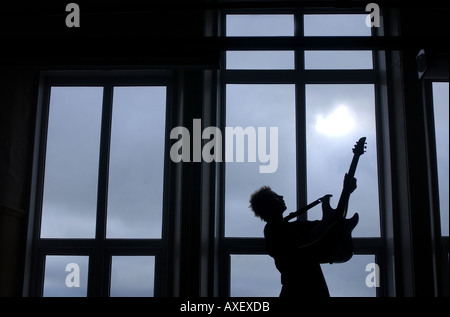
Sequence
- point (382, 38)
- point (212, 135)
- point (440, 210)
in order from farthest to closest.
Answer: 1. point (212, 135)
2. point (440, 210)
3. point (382, 38)

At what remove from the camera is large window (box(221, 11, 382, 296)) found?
5.49 m

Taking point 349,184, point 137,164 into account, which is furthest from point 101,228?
point 349,184

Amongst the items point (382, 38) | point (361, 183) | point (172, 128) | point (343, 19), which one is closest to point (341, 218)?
point (382, 38)

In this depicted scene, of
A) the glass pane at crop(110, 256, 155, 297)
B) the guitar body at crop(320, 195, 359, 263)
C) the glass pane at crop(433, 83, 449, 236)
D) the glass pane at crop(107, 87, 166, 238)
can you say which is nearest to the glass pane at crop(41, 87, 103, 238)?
the glass pane at crop(107, 87, 166, 238)

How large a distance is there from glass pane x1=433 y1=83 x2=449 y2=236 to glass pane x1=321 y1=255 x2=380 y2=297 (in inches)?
32.6

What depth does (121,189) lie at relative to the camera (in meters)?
5.72

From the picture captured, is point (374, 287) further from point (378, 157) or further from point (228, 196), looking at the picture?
point (228, 196)

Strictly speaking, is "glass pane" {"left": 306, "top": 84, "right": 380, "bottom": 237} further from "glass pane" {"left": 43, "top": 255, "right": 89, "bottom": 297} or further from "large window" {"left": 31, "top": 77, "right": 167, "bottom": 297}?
"glass pane" {"left": 43, "top": 255, "right": 89, "bottom": 297}

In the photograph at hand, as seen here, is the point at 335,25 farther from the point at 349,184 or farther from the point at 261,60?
the point at 349,184

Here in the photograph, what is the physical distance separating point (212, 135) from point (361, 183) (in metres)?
1.71

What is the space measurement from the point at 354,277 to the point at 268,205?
272 centimetres

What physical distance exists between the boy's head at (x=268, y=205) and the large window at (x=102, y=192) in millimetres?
2674

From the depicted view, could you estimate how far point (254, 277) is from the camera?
5.45 meters

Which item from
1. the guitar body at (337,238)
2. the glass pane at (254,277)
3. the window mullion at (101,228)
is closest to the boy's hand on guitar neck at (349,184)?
the guitar body at (337,238)
